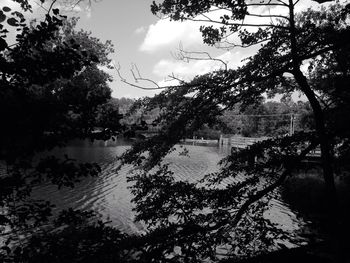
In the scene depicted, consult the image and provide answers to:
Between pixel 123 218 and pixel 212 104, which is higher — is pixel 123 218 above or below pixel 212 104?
below

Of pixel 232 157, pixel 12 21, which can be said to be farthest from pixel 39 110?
pixel 232 157

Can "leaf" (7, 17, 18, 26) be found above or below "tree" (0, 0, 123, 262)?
above

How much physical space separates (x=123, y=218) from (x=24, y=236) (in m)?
4.77

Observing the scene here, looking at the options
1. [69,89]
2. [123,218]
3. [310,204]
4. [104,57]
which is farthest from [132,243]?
[104,57]

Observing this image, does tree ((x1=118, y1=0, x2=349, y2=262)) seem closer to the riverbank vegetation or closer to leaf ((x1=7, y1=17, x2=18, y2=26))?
the riverbank vegetation

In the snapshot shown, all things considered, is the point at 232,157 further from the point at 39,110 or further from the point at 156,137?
the point at 39,110

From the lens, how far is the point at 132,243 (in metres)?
4.05

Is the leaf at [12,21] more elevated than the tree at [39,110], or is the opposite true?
the leaf at [12,21]

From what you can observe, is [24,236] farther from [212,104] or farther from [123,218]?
[212,104]

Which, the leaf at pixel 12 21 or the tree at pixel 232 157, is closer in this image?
the leaf at pixel 12 21

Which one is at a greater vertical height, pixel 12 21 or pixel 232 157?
pixel 12 21

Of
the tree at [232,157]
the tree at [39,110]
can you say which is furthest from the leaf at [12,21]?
the tree at [232,157]

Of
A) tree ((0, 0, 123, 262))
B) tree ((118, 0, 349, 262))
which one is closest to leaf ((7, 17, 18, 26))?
tree ((0, 0, 123, 262))

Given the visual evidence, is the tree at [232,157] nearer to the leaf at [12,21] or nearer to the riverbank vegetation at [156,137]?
the riverbank vegetation at [156,137]
